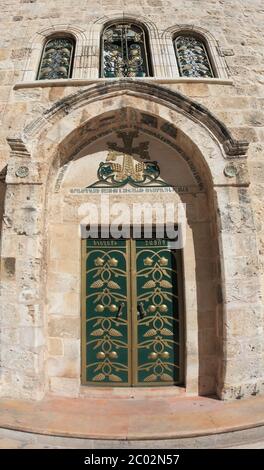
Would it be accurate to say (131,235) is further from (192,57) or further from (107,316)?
(192,57)

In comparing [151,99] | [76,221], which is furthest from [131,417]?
[151,99]

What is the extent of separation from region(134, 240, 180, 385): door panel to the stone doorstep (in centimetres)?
36

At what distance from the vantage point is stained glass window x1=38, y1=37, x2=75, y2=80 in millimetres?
5992

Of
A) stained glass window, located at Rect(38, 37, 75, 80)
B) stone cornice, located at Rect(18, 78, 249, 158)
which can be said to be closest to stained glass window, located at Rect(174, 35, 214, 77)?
stone cornice, located at Rect(18, 78, 249, 158)

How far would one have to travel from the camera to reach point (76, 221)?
4.86 m

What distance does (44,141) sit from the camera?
15.5 feet

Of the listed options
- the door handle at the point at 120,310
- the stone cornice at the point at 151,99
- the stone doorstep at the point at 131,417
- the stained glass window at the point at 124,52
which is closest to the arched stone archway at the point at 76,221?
the stone cornice at the point at 151,99

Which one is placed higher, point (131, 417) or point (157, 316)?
point (157, 316)

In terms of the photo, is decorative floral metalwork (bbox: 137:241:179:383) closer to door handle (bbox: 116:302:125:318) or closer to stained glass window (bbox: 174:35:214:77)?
door handle (bbox: 116:302:125:318)

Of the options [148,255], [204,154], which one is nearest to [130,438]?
[148,255]

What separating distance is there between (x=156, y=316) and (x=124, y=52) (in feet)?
16.9

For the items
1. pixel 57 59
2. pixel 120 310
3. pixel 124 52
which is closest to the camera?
pixel 120 310

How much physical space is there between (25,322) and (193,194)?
3.05 metres

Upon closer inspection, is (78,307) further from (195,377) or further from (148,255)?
(195,377)
